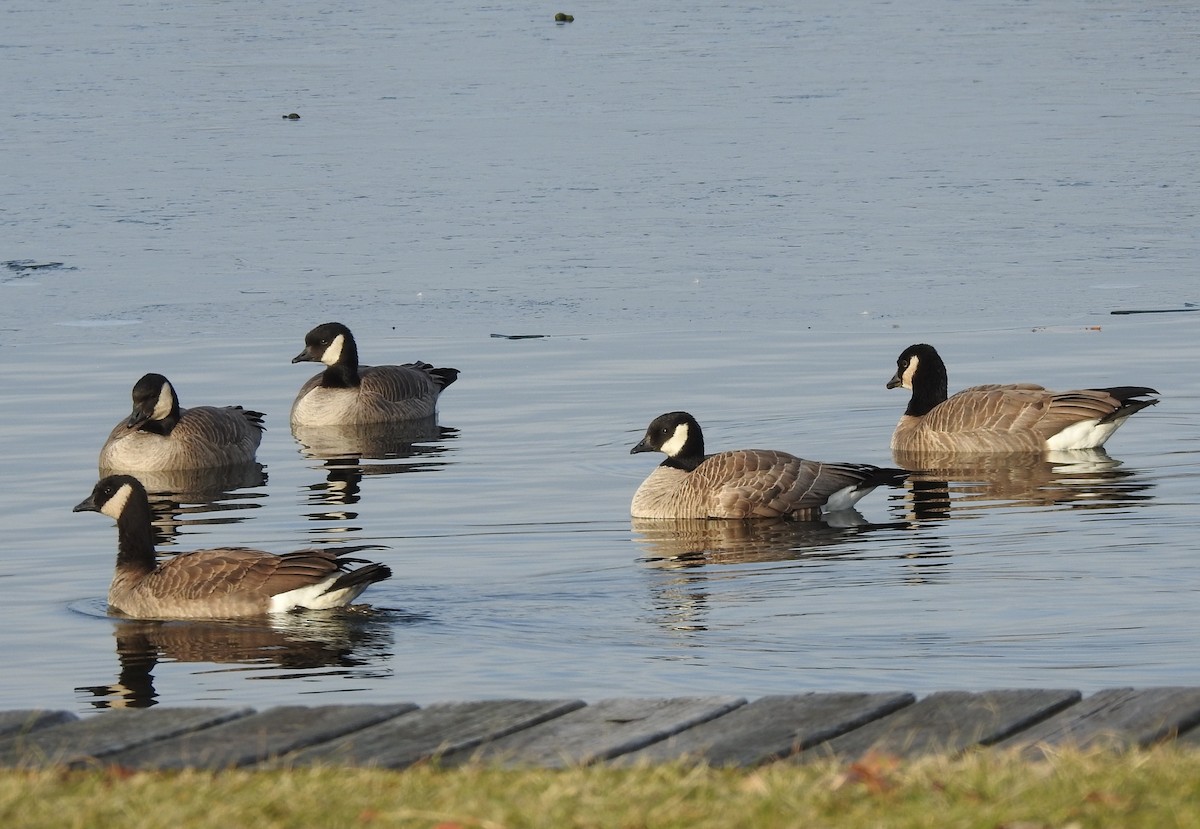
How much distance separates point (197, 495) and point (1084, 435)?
7.06m

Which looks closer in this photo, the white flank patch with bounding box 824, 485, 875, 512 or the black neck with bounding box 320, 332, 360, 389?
the white flank patch with bounding box 824, 485, 875, 512

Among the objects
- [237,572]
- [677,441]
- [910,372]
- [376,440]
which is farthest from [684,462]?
[237,572]

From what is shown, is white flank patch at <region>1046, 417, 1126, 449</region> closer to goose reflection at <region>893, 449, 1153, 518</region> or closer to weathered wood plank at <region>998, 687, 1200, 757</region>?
goose reflection at <region>893, 449, 1153, 518</region>

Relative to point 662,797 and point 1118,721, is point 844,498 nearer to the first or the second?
point 1118,721

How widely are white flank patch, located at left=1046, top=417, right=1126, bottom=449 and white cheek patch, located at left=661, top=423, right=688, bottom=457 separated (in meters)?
3.34

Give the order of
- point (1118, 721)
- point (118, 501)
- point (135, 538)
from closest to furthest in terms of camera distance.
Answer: point (1118, 721) → point (135, 538) → point (118, 501)

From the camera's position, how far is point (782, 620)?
10.7 meters

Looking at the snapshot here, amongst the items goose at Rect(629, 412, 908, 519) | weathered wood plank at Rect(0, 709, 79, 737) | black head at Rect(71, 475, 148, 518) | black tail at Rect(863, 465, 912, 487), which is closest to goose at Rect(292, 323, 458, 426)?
goose at Rect(629, 412, 908, 519)

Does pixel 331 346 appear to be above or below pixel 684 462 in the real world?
above

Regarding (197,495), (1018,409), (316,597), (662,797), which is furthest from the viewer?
(1018,409)

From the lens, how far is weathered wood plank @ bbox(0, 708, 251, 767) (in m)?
5.77

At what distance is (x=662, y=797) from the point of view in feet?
16.7

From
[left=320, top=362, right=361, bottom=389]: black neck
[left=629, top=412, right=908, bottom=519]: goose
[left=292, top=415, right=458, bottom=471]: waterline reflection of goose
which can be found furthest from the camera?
[left=320, top=362, right=361, bottom=389]: black neck

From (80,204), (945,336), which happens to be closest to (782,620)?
(945,336)
